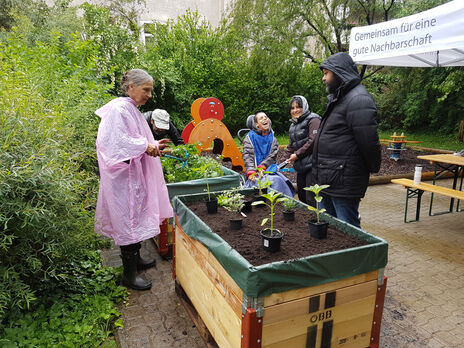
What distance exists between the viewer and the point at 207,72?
11.4 metres

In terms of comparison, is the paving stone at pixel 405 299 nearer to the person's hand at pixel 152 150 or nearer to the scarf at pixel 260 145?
the person's hand at pixel 152 150

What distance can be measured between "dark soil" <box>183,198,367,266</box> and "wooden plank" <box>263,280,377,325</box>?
0.23 m

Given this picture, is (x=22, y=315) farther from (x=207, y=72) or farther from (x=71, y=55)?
(x=207, y=72)

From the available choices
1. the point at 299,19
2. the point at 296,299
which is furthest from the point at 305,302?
the point at 299,19

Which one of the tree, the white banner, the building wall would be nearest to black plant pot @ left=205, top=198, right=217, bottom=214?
the white banner

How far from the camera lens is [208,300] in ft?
7.46

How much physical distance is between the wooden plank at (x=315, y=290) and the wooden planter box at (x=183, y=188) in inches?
80.4

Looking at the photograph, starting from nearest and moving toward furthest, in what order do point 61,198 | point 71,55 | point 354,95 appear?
1. point 61,198
2. point 354,95
3. point 71,55

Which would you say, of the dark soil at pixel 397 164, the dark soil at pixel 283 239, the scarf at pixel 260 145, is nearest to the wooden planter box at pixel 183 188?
the scarf at pixel 260 145

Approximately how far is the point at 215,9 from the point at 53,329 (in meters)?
17.5

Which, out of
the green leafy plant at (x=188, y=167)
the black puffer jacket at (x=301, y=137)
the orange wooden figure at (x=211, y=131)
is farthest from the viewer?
the orange wooden figure at (x=211, y=131)

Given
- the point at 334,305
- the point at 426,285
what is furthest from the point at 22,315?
the point at 426,285

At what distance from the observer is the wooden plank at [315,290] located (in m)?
1.78

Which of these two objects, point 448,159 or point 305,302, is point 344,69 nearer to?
point 305,302
